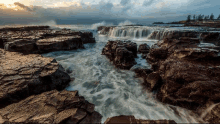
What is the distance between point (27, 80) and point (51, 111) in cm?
173

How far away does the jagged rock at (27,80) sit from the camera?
2.96m

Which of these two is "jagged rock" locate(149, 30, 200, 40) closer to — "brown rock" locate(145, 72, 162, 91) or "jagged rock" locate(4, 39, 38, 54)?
"brown rock" locate(145, 72, 162, 91)

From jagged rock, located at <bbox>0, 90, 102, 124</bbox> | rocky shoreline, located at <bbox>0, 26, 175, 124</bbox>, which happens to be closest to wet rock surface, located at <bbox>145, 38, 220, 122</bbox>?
rocky shoreline, located at <bbox>0, 26, 175, 124</bbox>

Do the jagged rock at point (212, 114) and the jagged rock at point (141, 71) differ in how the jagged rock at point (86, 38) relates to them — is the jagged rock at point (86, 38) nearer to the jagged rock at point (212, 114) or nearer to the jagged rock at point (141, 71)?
the jagged rock at point (141, 71)

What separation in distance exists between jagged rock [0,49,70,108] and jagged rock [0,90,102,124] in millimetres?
469

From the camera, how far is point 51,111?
2465mm

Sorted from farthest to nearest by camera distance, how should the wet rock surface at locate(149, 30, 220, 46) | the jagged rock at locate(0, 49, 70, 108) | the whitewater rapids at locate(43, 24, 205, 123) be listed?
1. the wet rock surface at locate(149, 30, 220, 46)
2. the whitewater rapids at locate(43, 24, 205, 123)
3. the jagged rock at locate(0, 49, 70, 108)

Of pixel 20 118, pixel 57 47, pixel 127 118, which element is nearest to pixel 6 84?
pixel 20 118

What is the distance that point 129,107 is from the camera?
3455mm

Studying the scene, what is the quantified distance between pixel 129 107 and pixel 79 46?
10279mm

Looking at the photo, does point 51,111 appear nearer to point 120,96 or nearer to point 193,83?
point 120,96

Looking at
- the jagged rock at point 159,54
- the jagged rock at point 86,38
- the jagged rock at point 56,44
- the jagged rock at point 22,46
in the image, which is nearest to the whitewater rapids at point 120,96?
the jagged rock at point 159,54

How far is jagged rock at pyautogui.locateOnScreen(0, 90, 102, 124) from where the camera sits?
2.21 m

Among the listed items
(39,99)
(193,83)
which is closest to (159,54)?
(193,83)
